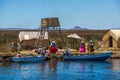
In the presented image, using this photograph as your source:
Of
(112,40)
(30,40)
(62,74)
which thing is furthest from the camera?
(30,40)

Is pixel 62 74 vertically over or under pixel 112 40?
under

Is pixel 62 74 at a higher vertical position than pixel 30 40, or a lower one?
lower

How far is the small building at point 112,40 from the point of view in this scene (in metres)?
45.4

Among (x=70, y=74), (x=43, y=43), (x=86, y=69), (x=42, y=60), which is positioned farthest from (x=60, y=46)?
(x=70, y=74)

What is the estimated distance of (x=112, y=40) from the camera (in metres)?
46.4

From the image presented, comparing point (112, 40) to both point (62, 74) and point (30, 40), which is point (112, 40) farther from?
point (62, 74)

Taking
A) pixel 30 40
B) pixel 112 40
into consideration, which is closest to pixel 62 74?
pixel 30 40

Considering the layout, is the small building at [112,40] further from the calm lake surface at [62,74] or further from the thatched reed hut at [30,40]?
the calm lake surface at [62,74]

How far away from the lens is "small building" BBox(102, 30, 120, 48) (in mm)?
45438

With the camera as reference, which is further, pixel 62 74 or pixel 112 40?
pixel 112 40

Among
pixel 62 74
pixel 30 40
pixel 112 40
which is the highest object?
pixel 30 40

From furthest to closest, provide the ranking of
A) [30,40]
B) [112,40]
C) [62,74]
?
[30,40] < [112,40] < [62,74]

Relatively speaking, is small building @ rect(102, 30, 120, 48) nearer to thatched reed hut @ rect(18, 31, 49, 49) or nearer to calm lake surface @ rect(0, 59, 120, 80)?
thatched reed hut @ rect(18, 31, 49, 49)

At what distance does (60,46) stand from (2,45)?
6.60 metres
